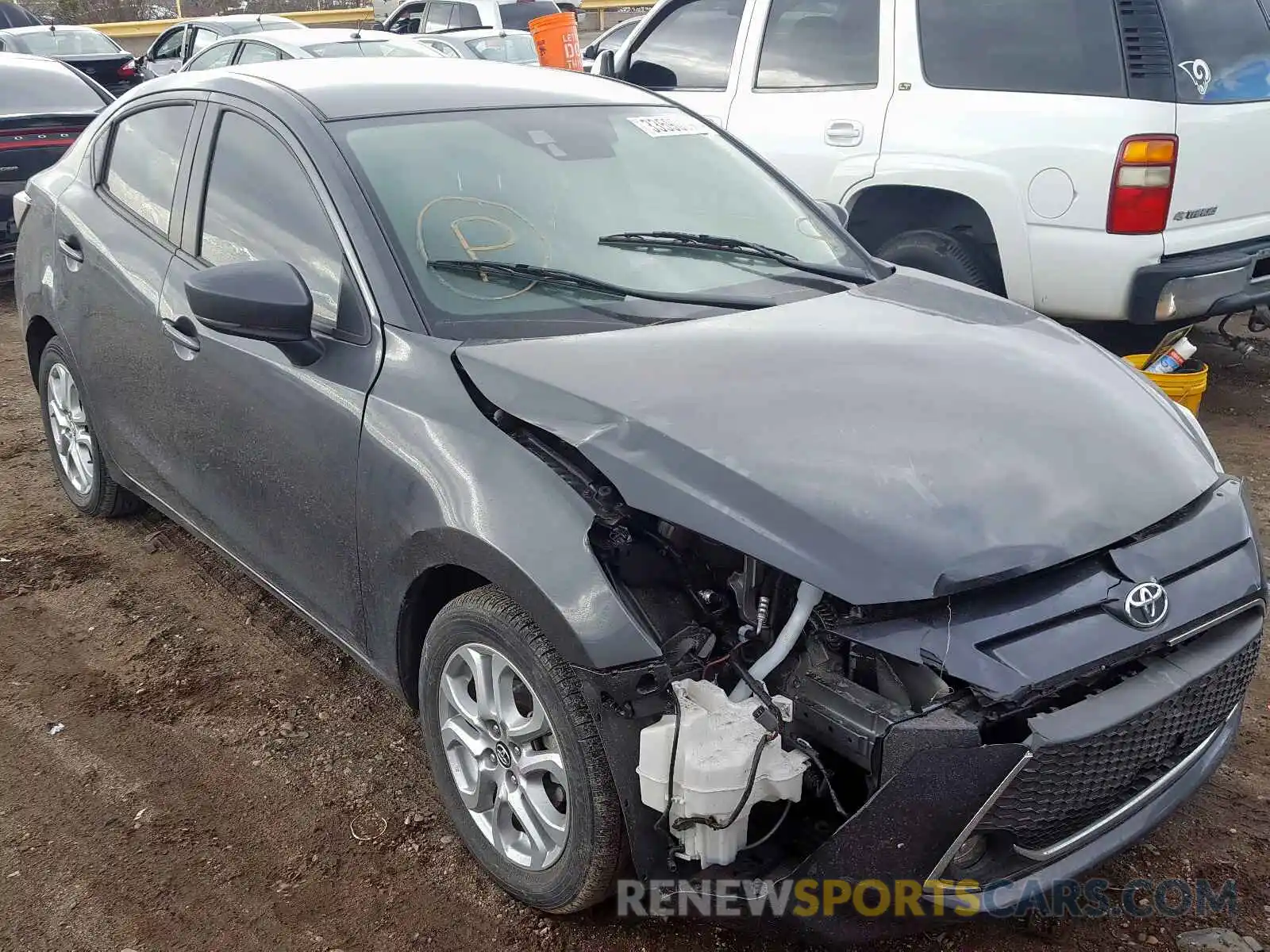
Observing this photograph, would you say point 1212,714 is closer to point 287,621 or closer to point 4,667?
point 287,621

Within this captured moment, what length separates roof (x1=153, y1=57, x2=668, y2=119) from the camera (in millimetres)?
3146

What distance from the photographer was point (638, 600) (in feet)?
7.20

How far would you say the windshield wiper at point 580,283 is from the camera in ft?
9.13

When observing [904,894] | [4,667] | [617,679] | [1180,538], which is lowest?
[4,667]

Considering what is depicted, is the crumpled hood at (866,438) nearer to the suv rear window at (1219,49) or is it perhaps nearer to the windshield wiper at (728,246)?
the windshield wiper at (728,246)

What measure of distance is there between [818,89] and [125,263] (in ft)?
12.2

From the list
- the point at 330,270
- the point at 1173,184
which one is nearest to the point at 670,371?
the point at 330,270

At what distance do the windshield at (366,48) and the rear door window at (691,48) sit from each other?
3.92 metres

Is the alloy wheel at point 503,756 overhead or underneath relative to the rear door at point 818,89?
underneath

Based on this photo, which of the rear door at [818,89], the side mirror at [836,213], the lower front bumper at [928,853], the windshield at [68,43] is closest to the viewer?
the lower front bumper at [928,853]

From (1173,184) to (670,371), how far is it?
3342mm

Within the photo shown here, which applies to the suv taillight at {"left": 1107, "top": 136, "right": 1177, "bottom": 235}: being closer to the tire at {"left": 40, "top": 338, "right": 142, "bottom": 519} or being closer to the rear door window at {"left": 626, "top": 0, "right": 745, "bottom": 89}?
the rear door window at {"left": 626, "top": 0, "right": 745, "bottom": 89}

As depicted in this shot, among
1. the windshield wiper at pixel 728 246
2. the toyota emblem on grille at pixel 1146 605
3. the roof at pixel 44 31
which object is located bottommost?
the roof at pixel 44 31

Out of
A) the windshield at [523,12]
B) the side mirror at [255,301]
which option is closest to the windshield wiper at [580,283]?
the side mirror at [255,301]
